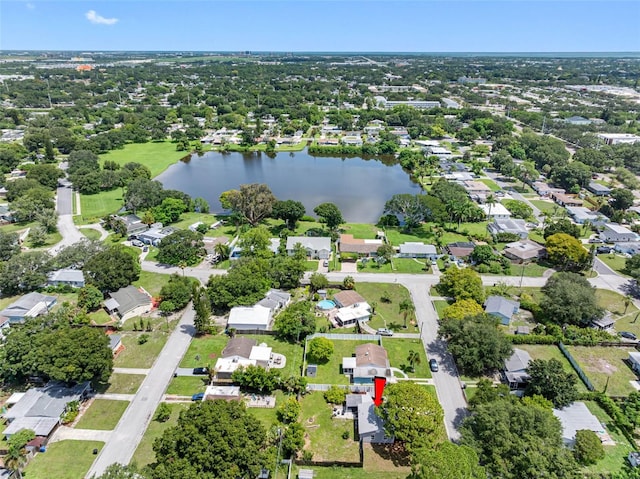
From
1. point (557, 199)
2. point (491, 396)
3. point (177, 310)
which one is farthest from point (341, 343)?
point (557, 199)

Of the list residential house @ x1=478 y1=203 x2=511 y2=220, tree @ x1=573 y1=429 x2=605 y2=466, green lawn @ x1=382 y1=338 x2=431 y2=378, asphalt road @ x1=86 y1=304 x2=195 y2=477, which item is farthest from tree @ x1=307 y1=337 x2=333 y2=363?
residential house @ x1=478 y1=203 x2=511 y2=220

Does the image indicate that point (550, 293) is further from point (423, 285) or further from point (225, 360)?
point (225, 360)

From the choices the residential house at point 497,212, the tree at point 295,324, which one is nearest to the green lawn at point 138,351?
the tree at point 295,324

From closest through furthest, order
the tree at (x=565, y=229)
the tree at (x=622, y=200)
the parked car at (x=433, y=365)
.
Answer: the parked car at (x=433, y=365) < the tree at (x=565, y=229) < the tree at (x=622, y=200)

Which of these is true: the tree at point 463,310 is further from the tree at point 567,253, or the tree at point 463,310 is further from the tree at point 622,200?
the tree at point 622,200

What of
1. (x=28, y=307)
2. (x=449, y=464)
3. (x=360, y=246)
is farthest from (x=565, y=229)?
(x=28, y=307)

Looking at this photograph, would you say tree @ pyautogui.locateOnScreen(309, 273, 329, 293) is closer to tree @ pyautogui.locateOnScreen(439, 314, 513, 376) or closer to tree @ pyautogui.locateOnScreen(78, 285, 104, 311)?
tree @ pyautogui.locateOnScreen(439, 314, 513, 376)
